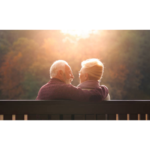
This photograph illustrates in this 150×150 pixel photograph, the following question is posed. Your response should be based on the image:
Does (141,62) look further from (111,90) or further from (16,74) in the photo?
(16,74)

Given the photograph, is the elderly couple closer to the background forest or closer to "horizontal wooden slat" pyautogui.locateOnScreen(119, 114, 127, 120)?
"horizontal wooden slat" pyautogui.locateOnScreen(119, 114, 127, 120)

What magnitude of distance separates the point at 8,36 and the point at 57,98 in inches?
386

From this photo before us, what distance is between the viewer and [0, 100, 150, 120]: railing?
5.08ft

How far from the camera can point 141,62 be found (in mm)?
10336

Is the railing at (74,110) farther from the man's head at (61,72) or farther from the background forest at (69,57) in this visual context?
the background forest at (69,57)

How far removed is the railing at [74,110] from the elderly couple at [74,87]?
0.29 ft

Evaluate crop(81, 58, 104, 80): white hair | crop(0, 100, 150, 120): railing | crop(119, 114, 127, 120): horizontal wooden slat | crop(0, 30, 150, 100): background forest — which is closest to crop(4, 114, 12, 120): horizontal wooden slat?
crop(0, 100, 150, 120): railing

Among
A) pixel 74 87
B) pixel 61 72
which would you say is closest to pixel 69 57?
pixel 61 72

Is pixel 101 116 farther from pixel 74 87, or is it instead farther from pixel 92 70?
pixel 92 70

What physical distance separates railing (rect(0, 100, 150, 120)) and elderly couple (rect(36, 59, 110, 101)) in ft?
0.29

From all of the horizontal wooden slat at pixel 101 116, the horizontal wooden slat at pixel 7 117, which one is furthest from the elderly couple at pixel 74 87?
the horizontal wooden slat at pixel 7 117

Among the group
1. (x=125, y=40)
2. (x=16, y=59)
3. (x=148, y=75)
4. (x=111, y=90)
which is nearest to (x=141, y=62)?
(x=148, y=75)

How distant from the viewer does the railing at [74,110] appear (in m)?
1.55

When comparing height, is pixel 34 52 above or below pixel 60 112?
above
